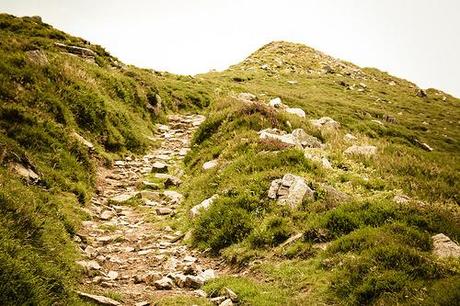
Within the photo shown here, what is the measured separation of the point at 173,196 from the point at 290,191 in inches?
179

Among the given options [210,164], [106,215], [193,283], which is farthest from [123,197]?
[193,283]

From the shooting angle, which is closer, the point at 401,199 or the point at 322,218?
the point at 322,218

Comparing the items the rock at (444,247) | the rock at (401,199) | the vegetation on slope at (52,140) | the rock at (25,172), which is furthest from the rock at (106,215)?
the rock at (444,247)

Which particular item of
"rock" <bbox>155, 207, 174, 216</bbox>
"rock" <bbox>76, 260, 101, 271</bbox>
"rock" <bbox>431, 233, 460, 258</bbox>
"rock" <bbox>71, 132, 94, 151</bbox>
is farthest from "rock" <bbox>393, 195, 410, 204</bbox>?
"rock" <bbox>71, 132, 94, 151</bbox>

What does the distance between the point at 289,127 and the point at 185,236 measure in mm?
8199

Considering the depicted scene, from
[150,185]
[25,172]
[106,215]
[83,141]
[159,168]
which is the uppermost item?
[83,141]

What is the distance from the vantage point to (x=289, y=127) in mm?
17422

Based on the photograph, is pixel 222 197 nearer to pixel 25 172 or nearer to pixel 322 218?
pixel 322 218

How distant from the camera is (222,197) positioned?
11.3m

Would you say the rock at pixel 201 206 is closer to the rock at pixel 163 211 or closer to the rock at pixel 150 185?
the rock at pixel 163 211

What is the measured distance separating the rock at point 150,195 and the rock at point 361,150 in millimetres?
6891

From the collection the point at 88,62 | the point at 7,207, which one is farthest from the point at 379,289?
the point at 88,62

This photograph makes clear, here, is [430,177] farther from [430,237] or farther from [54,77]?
[54,77]

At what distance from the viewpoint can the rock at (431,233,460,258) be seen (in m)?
7.68
